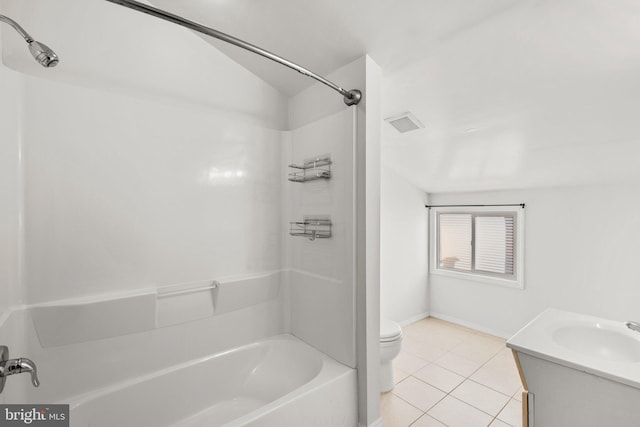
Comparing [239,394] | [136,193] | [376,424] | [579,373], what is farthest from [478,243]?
[136,193]

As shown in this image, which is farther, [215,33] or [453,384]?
[453,384]

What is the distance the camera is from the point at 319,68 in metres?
1.88

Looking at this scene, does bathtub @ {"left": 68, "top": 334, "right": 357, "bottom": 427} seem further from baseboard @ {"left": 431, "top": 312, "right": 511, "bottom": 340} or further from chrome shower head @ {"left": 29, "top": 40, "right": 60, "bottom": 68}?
baseboard @ {"left": 431, "top": 312, "right": 511, "bottom": 340}

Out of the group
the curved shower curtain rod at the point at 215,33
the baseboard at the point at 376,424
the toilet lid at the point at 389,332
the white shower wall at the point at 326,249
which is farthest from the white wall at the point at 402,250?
the curved shower curtain rod at the point at 215,33

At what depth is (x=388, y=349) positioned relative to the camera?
216 centimetres

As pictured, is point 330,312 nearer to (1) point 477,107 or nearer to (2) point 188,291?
(2) point 188,291

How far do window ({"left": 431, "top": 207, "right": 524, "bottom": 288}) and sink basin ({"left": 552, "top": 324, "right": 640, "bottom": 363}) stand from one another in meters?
1.71

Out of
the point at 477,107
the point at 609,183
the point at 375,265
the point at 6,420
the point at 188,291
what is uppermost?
the point at 477,107

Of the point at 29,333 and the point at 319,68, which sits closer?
the point at 29,333

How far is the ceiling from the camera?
1.30 meters

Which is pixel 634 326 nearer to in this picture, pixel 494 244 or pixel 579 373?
pixel 579 373

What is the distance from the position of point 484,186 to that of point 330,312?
7.78 feet

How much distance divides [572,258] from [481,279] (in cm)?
89

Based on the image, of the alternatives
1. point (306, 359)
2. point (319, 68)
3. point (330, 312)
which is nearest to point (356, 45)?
point (319, 68)
